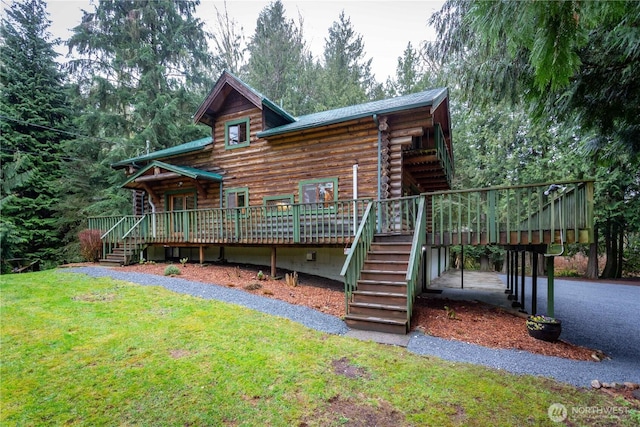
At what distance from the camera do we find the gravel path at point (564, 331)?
4.42 meters

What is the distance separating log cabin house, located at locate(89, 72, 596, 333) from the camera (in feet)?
21.7

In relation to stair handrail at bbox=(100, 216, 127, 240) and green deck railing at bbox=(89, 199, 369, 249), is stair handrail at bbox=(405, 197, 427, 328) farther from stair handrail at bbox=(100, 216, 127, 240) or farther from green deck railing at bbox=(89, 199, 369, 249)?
stair handrail at bbox=(100, 216, 127, 240)

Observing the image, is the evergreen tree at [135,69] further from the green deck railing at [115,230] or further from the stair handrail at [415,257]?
the stair handrail at [415,257]

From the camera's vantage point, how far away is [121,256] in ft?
40.5

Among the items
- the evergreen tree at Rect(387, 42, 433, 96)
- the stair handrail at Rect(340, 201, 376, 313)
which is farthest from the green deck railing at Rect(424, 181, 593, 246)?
the evergreen tree at Rect(387, 42, 433, 96)

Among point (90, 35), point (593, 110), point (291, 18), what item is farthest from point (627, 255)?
point (90, 35)

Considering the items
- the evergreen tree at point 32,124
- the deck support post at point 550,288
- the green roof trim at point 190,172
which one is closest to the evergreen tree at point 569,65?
the deck support post at point 550,288

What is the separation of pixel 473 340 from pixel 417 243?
6.72 feet

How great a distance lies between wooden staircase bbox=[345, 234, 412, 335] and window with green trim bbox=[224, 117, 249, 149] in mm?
7965

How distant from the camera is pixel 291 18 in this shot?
2531 cm

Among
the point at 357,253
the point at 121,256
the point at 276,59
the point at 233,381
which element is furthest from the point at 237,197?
the point at 276,59

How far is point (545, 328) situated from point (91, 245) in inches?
643

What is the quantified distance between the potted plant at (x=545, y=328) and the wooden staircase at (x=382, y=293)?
245cm

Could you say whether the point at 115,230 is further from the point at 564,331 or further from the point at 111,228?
the point at 564,331
